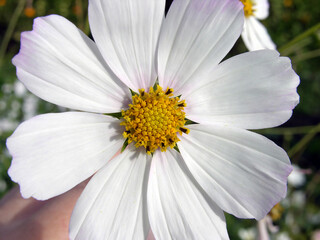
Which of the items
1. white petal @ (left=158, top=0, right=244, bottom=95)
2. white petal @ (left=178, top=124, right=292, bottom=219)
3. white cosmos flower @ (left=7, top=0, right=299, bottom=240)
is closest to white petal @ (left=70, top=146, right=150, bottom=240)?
white cosmos flower @ (left=7, top=0, right=299, bottom=240)

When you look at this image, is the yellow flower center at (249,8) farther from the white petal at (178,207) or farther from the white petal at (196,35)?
the white petal at (178,207)

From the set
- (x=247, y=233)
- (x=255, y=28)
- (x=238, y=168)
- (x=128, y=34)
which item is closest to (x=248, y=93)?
(x=238, y=168)

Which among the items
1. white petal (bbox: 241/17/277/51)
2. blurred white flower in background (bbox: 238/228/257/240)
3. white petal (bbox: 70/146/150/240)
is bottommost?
blurred white flower in background (bbox: 238/228/257/240)

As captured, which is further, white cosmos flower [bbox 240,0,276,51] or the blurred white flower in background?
the blurred white flower in background

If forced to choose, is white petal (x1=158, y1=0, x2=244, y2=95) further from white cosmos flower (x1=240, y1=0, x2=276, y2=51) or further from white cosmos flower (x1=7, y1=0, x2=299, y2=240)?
white cosmos flower (x1=240, y1=0, x2=276, y2=51)

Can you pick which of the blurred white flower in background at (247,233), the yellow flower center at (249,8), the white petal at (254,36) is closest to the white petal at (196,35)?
the white petal at (254,36)
